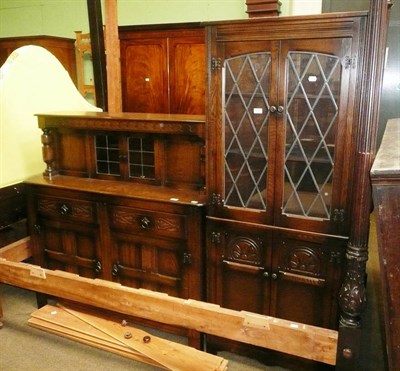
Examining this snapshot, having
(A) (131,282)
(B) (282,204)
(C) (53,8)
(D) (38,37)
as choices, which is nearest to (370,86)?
(B) (282,204)

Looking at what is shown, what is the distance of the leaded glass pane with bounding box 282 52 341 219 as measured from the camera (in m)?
2.02

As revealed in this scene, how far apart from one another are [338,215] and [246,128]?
2.20ft

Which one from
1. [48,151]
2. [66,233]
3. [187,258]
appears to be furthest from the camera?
[48,151]

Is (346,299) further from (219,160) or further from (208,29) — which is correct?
(208,29)

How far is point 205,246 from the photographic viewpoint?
2492 mm

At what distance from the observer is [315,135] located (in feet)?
6.95

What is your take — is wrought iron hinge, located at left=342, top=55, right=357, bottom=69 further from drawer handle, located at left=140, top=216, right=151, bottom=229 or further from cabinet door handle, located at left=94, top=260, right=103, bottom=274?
cabinet door handle, located at left=94, top=260, right=103, bottom=274

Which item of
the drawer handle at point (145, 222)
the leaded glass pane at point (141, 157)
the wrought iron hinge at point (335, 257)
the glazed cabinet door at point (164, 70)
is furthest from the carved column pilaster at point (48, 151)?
the glazed cabinet door at point (164, 70)

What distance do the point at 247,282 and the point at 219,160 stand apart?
0.75 meters

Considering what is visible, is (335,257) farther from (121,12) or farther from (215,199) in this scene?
(121,12)

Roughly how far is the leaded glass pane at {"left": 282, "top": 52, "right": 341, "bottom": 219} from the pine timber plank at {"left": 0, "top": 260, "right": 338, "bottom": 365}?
0.63m

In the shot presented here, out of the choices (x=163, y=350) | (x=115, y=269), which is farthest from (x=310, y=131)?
(x=115, y=269)

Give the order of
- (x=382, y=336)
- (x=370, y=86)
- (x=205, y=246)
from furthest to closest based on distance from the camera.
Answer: (x=382, y=336) → (x=205, y=246) → (x=370, y=86)

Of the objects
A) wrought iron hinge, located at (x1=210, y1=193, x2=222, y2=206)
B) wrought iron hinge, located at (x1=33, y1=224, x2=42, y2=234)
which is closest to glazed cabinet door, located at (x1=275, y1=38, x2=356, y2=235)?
wrought iron hinge, located at (x1=210, y1=193, x2=222, y2=206)
